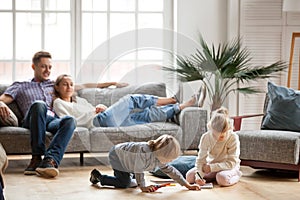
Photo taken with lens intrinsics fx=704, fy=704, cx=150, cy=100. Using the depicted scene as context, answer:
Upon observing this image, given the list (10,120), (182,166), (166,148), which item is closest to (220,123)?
(182,166)

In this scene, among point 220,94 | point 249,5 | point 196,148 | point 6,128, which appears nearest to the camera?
point 6,128

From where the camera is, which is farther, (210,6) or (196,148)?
(210,6)

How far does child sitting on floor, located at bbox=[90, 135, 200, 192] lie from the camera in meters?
4.77

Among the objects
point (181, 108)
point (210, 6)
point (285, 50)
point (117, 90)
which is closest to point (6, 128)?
point (117, 90)

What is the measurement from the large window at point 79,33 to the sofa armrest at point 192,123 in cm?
110

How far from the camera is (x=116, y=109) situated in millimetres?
5617

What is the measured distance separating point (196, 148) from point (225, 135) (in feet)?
3.24

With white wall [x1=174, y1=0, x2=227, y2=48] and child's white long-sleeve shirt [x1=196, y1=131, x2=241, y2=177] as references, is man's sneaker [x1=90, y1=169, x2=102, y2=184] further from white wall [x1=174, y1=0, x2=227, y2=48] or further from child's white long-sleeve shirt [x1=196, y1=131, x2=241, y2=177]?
white wall [x1=174, y1=0, x2=227, y2=48]

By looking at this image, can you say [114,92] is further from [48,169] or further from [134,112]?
[48,169]

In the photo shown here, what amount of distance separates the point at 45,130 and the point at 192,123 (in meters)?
1.31

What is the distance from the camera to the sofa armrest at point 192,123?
5.99 metres

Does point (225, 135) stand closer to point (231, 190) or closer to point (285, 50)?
point (231, 190)

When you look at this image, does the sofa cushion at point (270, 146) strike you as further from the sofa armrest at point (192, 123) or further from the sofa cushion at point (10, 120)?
the sofa cushion at point (10, 120)

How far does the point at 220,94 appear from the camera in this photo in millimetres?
6727
